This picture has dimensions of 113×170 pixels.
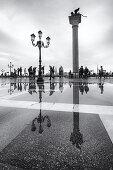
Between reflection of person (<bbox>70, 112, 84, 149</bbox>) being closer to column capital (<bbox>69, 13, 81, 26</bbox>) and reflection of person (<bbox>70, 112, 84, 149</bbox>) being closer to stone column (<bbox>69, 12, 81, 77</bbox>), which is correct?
stone column (<bbox>69, 12, 81, 77</bbox>)

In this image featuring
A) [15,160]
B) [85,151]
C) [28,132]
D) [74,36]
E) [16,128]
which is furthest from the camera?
[74,36]

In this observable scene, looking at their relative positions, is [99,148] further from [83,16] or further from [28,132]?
[83,16]

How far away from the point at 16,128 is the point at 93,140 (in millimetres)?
1421

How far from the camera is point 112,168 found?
1743 mm

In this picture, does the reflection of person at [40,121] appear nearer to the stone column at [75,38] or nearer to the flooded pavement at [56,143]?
the flooded pavement at [56,143]

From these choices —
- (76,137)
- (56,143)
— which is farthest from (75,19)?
(56,143)

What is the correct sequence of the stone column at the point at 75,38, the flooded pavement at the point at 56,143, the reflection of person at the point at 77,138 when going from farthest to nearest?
the stone column at the point at 75,38 < the reflection of person at the point at 77,138 < the flooded pavement at the point at 56,143

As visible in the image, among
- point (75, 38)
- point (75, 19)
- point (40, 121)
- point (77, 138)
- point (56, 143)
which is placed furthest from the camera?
point (75, 19)

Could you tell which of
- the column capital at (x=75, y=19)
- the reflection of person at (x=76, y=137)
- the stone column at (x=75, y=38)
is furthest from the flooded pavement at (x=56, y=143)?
the column capital at (x=75, y=19)

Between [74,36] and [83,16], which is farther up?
[83,16]

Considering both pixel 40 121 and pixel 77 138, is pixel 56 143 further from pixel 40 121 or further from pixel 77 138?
pixel 40 121

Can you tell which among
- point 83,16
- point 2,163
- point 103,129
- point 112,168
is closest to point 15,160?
point 2,163

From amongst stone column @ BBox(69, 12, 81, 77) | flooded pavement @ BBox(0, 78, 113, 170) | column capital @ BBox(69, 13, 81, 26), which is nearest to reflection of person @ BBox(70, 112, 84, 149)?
flooded pavement @ BBox(0, 78, 113, 170)

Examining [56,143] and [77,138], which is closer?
[56,143]
